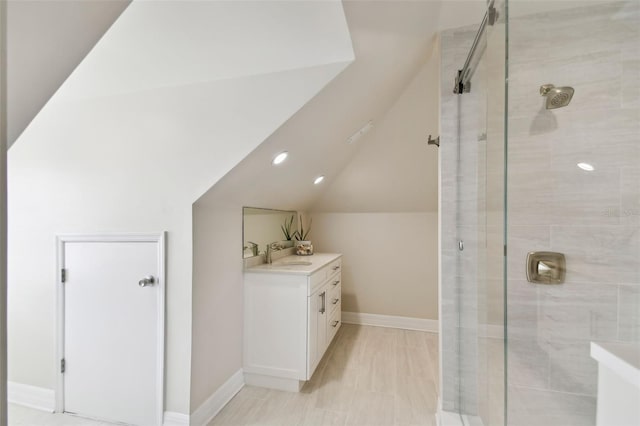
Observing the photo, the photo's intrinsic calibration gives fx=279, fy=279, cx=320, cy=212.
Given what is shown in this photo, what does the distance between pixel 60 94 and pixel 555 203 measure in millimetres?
3002

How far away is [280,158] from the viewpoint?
6.34 ft

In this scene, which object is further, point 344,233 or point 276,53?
point 344,233

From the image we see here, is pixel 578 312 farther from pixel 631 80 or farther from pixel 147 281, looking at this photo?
pixel 147 281

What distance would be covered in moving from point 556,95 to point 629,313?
44.8 inches

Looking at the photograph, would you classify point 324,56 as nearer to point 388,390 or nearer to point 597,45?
point 597,45

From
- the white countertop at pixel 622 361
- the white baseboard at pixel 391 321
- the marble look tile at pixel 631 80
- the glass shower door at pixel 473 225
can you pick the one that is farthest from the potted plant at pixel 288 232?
the marble look tile at pixel 631 80

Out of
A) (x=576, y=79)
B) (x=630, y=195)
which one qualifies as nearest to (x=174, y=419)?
(x=630, y=195)

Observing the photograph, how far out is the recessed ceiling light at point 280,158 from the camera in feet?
→ 6.19

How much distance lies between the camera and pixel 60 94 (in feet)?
5.86

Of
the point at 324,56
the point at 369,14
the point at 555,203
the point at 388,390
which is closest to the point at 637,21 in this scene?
the point at 555,203

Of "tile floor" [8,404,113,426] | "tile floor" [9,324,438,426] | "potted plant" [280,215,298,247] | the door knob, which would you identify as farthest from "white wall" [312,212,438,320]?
"tile floor" [8,404,113,426]

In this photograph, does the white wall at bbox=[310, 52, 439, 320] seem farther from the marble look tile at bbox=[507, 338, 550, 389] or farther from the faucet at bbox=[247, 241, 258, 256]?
the marble look tile at bbox=[507, 338, 550, 389]

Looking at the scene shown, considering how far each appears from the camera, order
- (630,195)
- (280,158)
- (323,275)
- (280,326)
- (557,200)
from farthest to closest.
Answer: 1. (323,275)
2. (280,326)
3. (280,158)
4. (557,200)
5. (630,195)

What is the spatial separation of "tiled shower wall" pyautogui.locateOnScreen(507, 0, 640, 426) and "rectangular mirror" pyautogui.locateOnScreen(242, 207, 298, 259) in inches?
70.2
